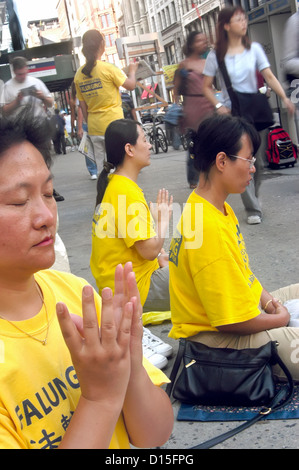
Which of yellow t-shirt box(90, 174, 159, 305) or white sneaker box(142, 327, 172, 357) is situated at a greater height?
yellow t-shirt box(90, 174, 159, 305)

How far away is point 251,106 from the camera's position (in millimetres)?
5742

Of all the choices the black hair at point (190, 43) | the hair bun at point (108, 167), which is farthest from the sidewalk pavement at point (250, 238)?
the black hair at point (190, 43)

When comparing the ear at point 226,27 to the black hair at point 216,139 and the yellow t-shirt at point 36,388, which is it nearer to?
the black hair at point 216,139

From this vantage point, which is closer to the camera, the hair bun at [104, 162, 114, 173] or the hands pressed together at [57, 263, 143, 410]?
the hands pressed together at [57, 263, 143, 410]

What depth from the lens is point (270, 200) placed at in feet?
22.0

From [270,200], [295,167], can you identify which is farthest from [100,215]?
[295,167]

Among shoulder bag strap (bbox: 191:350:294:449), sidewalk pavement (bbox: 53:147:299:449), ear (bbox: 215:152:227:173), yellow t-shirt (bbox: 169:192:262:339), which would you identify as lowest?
sidewalk pavement (bbox: 53:147:299:449)

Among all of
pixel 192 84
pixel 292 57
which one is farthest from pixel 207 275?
pixel 192 84

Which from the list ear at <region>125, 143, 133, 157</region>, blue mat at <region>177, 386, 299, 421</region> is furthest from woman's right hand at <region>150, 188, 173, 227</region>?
blue mat at <region>177, 386, 299, 421</region>

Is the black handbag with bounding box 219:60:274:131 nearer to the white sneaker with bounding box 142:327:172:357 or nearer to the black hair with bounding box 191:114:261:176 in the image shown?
the black hair with bounding box 191:114:261:176

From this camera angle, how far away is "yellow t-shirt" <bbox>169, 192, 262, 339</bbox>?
266 cm

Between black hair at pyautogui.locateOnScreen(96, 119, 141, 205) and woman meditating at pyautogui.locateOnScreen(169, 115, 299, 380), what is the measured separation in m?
0.82

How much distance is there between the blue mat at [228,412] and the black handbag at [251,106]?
3.48 m

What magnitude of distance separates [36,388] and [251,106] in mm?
4885
